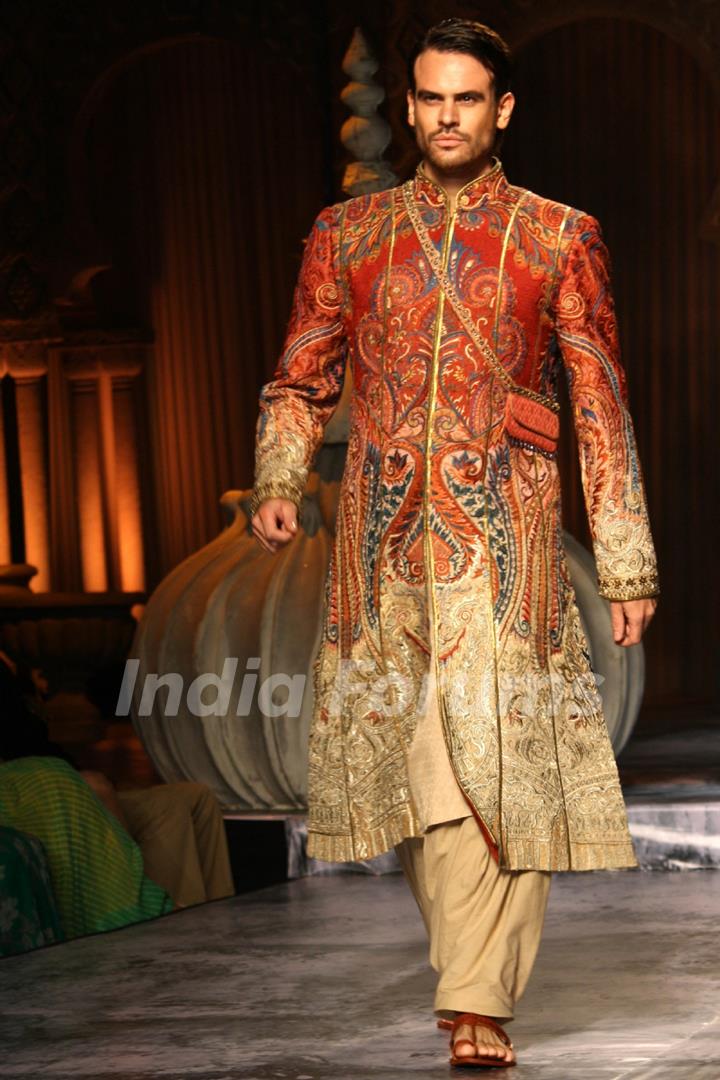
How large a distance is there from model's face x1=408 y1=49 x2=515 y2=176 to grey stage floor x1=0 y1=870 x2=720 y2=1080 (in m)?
1.12

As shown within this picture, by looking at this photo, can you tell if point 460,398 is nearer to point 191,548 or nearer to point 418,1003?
point 418,1003

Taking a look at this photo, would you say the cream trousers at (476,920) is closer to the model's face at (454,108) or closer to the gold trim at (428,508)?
the gold trim at (428,508)

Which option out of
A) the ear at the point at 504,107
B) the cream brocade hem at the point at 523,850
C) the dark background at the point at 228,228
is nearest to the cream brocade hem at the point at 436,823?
the cream brocade hem at the point at 523,850

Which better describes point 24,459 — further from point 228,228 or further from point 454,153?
point 454,153

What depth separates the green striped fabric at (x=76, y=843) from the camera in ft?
12.6

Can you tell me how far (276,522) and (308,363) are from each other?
239 mm

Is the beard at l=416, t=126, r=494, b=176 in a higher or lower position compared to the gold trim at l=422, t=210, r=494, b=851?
higher

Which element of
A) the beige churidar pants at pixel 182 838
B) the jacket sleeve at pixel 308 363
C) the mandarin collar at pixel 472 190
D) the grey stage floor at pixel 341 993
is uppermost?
the mandarin collar at pixel 472 190

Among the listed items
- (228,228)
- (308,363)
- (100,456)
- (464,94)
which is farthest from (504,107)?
(100,456)

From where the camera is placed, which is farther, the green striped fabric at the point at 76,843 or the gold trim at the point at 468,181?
the green striped fabric at the point at 76,843

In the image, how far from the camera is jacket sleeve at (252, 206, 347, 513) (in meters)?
2.61

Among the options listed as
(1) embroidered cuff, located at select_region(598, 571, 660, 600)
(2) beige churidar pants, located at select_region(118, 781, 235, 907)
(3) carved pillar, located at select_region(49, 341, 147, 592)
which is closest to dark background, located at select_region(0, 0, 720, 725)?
(3) carved pillar, located at select_region(49, 341, 147, 592)

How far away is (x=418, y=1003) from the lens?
2.76 meters

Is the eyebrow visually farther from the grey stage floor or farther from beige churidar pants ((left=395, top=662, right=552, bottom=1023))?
the grey stage floor
